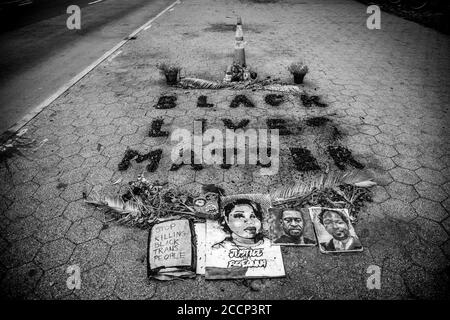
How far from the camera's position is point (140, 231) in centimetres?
291

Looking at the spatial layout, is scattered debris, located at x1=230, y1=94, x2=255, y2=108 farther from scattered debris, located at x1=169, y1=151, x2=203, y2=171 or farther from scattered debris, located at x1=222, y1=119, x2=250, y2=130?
scattered debris, located at x1=169, y1=151, x2=203, y2=171

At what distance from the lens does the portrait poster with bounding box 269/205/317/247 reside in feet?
9.04

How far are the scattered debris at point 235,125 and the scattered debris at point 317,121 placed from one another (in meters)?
1.04

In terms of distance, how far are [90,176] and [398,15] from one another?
13513 mm

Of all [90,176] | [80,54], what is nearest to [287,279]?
[90,176]

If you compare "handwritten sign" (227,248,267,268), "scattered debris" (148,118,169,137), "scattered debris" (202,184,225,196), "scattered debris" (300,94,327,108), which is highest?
"scattered debris" (300,94,327,108)

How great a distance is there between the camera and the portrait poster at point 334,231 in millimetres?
2701

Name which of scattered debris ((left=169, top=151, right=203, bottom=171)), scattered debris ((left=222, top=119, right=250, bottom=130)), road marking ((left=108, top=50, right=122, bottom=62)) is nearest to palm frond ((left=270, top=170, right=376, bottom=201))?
scattered debris ((left=169, top=151, right=203, bottom=171))

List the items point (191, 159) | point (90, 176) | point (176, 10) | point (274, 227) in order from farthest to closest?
point (176, 10), point (191, 159), point (90, 176), point (274, 227)

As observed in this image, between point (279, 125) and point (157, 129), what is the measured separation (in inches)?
79.9

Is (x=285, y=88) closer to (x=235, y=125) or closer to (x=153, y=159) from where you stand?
(x=235, y=125)

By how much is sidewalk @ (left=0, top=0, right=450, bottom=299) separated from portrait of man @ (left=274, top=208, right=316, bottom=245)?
0.38ft

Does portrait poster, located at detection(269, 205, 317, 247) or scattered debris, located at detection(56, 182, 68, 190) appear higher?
scattered debris, located at detection(56, 182, 68, 190)

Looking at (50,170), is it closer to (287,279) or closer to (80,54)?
(287,279)
